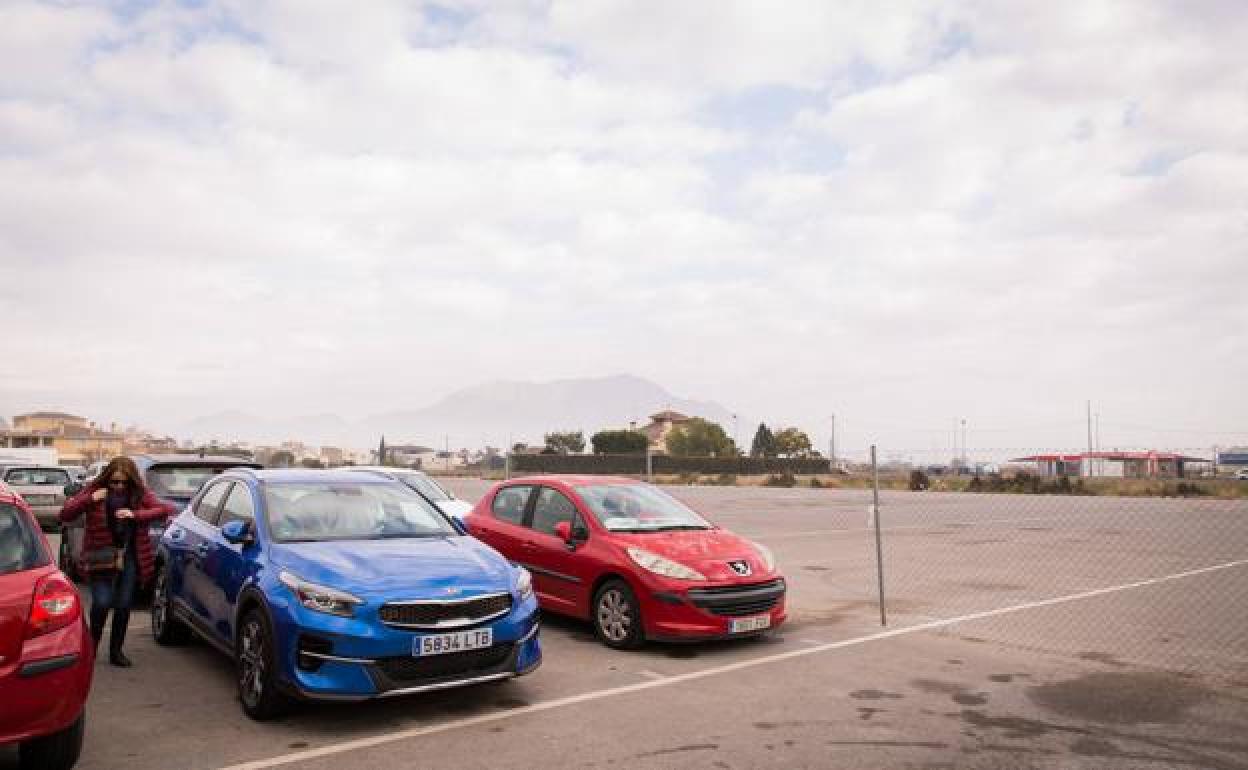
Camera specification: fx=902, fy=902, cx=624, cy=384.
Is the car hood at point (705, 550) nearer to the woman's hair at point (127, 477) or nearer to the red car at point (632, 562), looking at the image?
the red car at point (632, 562)

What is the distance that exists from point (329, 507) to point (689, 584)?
298cm

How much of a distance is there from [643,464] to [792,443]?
65510 mm

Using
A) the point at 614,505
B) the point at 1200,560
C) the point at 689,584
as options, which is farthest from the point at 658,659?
the point at 1200,560

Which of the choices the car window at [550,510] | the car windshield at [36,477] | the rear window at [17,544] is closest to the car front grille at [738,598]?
the car window at [550,510]

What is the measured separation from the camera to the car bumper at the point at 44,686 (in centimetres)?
416

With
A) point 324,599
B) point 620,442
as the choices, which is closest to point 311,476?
point 324,599

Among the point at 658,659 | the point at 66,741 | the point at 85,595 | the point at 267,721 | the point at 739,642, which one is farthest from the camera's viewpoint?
the point at 85,595

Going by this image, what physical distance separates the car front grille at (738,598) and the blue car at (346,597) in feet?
6.30

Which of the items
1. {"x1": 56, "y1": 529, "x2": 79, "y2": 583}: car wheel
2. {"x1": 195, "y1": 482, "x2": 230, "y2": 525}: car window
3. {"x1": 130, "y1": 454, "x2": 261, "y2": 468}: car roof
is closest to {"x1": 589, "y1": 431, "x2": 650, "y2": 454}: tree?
{"x1": 56, "y1": 529, "x2": 79, "y2": 583}: car wheel

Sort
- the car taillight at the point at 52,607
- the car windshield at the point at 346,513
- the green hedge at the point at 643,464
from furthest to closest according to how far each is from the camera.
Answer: the green hedge at the point at 643,464 < the car windshield at the point at 346,513 < the car taillight at the point at 52,607

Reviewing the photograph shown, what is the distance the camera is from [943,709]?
19.6 ft

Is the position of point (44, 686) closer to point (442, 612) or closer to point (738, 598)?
point (442, 612)

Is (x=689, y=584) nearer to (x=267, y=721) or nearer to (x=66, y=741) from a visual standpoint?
(x=267, y=721)

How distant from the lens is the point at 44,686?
4.27 m
